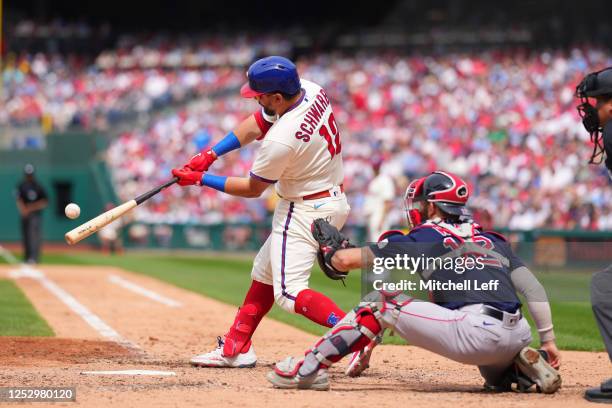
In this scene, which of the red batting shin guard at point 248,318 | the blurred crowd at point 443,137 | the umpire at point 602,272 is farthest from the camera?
the blurred crowd at point 443,137

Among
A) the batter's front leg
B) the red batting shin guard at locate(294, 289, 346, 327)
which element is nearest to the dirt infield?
the red batting shin guard at locate(294, 289, 346, 327)

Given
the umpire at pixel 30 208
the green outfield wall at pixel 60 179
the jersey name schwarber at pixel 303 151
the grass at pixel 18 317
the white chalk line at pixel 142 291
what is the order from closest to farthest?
the jersey name schwarber at pixel 303 151
the grass at pixel 18 317
the white chalk line at pixel 142 291
the umpire at pixel 30 208
the green outfield wall at pixel 60 179

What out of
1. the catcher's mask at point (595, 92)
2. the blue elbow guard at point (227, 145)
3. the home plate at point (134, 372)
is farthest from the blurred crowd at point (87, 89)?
the catcher's mask at point (595, 92)

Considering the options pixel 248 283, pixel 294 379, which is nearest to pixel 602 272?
pixel 294 379

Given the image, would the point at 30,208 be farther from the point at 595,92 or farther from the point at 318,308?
the point at 595,92

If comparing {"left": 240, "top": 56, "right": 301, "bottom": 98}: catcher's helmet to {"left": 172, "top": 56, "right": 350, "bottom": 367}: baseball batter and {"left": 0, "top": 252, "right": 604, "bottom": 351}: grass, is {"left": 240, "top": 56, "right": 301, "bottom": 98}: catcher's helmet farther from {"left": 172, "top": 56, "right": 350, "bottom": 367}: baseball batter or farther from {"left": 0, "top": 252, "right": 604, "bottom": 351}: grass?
{"left": 0, "top": 252, "right": 604, "bottom": 351}: grass

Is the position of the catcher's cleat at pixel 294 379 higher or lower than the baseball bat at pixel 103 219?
lower

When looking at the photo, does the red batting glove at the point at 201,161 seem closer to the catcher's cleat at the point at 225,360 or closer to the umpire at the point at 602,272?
the catcher's cleat at the point at 225,360
